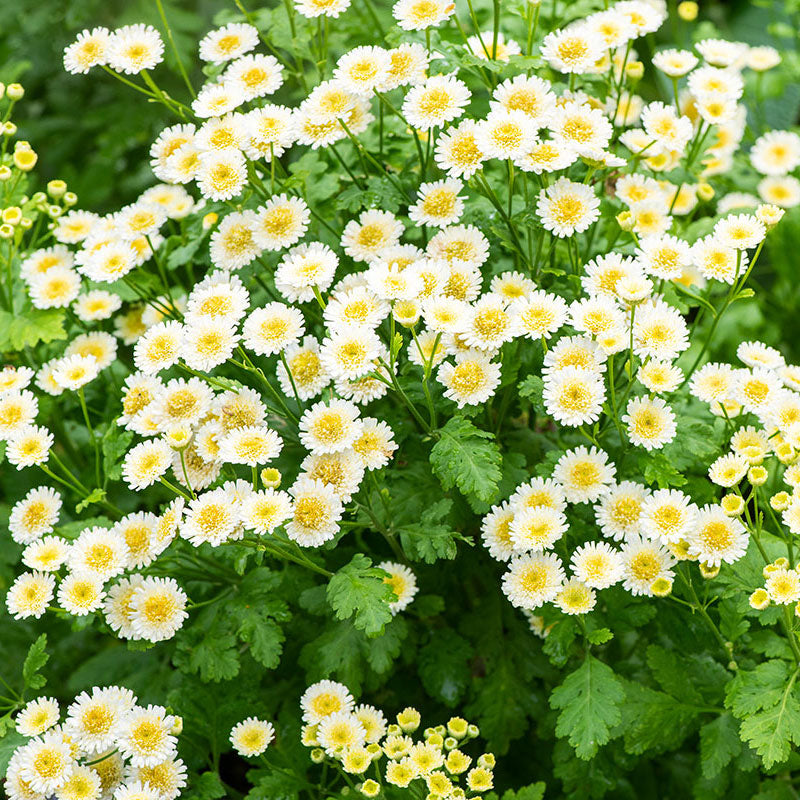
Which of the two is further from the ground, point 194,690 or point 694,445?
point 694,445

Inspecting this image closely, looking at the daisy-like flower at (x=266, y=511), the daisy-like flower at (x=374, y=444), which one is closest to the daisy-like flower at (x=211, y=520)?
the daisy-like flower at (x=266, y=511)

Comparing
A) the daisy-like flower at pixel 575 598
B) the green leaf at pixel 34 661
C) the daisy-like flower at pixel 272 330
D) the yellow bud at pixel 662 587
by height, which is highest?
the daisy-like flower at pixel 272 330

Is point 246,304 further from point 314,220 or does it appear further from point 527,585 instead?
point 527,585

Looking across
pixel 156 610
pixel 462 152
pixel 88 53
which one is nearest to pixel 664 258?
pixel 462 152

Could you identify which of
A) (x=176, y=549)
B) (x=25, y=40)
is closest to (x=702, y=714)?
(x=176, y=549)

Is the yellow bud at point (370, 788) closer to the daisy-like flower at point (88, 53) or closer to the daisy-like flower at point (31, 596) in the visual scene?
the daisy-like flower at point (31, 596)

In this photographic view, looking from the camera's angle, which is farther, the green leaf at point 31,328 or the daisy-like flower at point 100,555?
the green leaf at point 31,328
